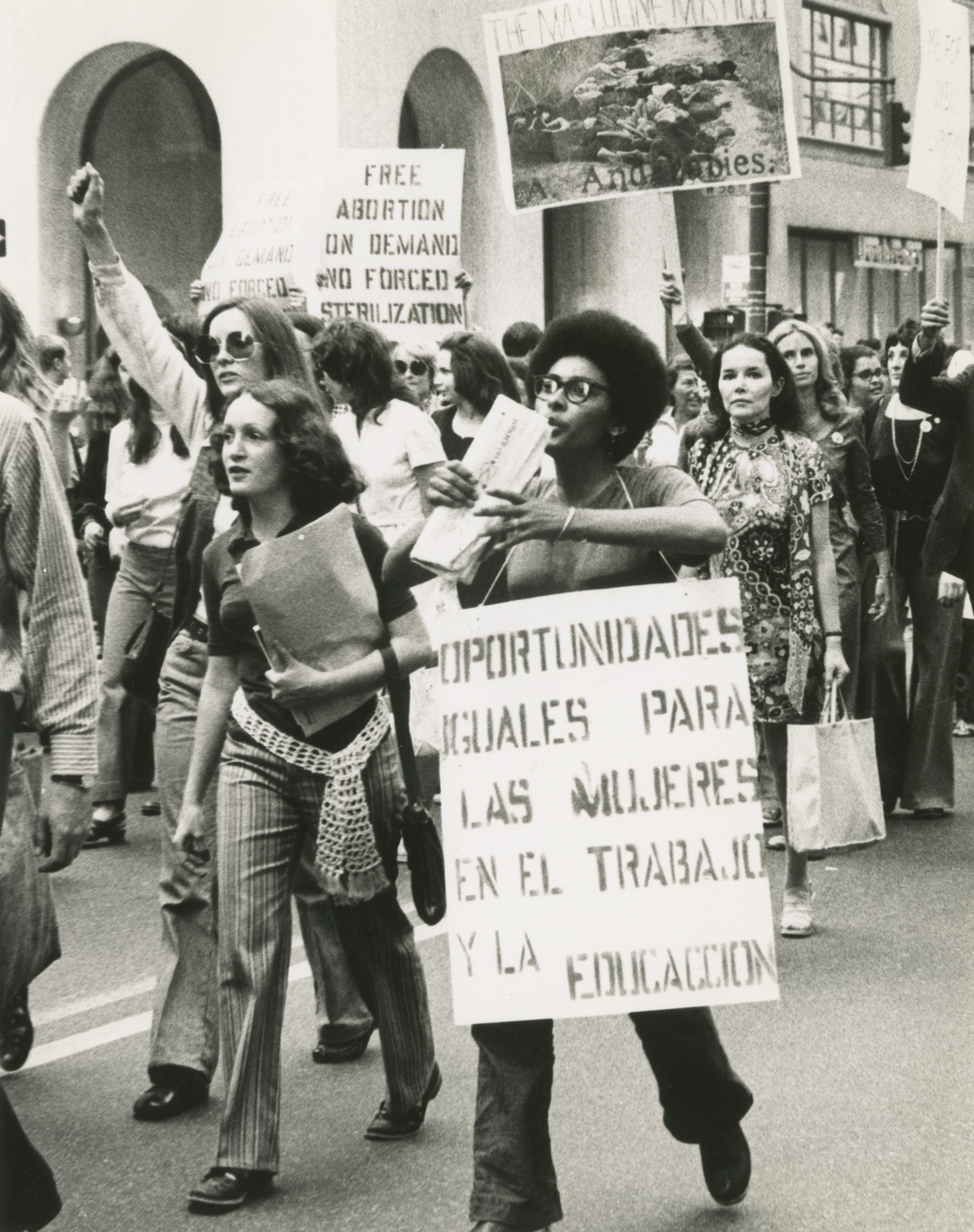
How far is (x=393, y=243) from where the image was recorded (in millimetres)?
9867

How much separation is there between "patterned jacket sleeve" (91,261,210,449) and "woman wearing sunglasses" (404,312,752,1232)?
1527 mm

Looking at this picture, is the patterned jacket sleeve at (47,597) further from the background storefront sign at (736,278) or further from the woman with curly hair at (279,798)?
the background storefront sign at (736,278)

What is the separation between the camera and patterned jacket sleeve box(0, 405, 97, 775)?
3936 millimetres

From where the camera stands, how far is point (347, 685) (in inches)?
169

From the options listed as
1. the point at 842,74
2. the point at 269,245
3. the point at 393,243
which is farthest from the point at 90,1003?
the point at 842,74

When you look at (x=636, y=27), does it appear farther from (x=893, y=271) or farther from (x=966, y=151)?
(x=893, y=271)

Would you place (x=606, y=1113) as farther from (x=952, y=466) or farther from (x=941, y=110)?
(x=941, y=110)

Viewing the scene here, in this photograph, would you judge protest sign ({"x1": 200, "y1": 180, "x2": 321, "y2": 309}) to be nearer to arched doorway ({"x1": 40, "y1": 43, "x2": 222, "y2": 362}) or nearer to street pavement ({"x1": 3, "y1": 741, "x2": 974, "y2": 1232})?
street pavement ({"x1": 3, "y1": 741, "x2": 974, "y2": 1232})

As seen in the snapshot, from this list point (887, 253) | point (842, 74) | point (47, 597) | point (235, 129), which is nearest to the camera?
point (47, 597)

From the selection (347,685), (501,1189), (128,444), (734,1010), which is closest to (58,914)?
(128,444)

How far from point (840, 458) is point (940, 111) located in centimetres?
145

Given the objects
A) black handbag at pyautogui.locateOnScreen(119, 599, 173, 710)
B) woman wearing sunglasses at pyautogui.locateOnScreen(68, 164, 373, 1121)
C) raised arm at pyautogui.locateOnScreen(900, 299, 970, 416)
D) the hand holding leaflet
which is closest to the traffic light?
raised arm at pyautogui.locateOnScreen(900, 299, 970, 416)

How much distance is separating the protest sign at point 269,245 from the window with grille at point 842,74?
17.2m

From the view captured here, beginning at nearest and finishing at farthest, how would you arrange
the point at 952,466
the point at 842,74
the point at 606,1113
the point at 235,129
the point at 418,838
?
the point at 418,838
the point at 606,1113
the point at 952,466
the point at 235,129
the point at 842,74
